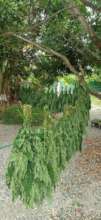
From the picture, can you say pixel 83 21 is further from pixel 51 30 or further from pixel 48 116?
pixel 51 30

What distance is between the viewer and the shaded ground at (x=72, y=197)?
17.5 feet

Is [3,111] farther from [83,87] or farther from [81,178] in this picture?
[81,178]

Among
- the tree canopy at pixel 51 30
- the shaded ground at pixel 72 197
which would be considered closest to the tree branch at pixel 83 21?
the tree canopy at pixel 51 30

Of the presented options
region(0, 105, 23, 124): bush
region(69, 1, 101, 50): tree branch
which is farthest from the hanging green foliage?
region(0, 105, 23, 124): bush

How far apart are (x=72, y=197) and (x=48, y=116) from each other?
119 centimetres

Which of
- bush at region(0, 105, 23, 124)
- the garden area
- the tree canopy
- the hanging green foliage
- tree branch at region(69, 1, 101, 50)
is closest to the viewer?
the hanging green foliage

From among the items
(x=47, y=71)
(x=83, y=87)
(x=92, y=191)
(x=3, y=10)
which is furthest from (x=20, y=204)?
(x=47, y=71)

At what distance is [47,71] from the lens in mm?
12914

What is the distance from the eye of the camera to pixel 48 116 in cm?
563

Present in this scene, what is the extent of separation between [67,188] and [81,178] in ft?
2.17

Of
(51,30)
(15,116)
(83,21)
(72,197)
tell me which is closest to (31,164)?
(72,197)

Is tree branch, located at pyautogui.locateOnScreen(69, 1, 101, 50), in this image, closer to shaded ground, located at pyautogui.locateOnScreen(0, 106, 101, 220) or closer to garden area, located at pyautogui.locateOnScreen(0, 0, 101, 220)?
garden area, located at pyautogui.locateOnScreen(0, 0, 101, 220)

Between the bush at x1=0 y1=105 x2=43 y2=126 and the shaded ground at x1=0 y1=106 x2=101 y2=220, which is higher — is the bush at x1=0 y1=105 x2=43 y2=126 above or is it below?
below

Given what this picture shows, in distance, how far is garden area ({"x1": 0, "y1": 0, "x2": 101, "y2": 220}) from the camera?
5004mm
